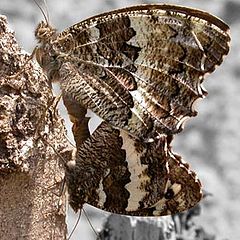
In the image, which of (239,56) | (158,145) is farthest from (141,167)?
(239,56)

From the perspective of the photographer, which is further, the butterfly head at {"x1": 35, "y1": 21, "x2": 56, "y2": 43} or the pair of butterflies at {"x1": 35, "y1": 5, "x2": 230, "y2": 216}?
the butterfly head at {"x1": 35, "y1": 21, "x2": 56, "y2": 43}

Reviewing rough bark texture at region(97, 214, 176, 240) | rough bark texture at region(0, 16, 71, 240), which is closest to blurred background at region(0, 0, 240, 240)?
rough bark texture at region(97, 214, 176, 240)

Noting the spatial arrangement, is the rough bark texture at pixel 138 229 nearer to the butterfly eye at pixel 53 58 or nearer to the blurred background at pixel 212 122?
the butterfly eye at pixel 53 58

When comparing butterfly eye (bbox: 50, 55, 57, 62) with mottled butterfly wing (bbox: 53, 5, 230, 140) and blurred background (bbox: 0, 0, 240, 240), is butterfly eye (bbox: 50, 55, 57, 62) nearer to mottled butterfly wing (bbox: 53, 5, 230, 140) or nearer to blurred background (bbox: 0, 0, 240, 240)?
mottled butterfly wing (bbox: 53, 5, 230, 140)

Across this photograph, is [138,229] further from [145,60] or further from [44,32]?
[44,32]

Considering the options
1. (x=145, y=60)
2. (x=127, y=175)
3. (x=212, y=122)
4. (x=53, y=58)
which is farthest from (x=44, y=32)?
(x=212, y=122)

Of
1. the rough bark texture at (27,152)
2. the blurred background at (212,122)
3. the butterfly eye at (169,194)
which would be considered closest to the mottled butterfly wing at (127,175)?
the butterfly eye at (169,194)
